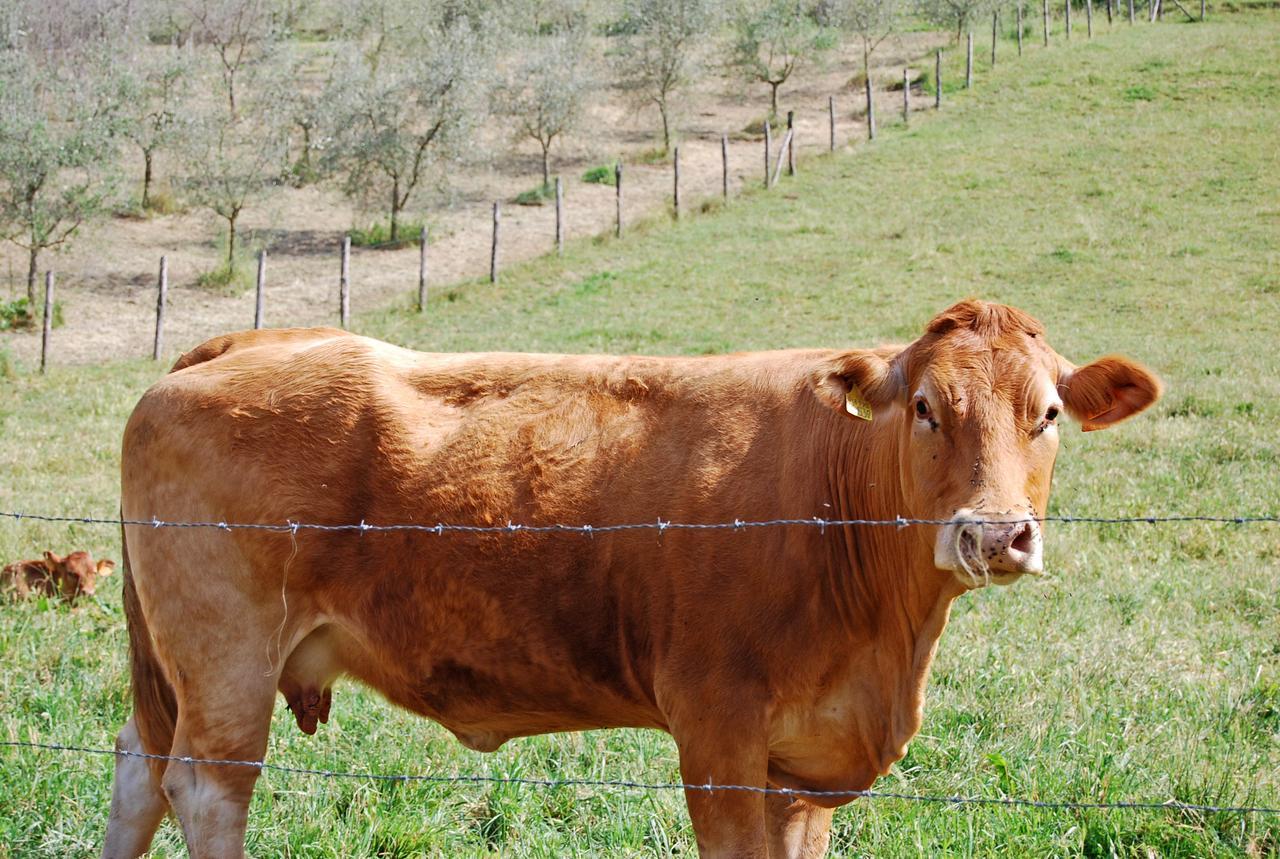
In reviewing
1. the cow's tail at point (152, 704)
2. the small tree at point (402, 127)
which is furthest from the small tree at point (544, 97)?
the cow's tail at point (152, 704)

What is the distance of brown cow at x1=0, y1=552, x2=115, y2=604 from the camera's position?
8383mm

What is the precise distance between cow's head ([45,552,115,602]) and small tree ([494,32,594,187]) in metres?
30.4

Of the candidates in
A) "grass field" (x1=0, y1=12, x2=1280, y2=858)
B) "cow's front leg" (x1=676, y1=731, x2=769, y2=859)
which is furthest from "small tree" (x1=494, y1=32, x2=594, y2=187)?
"cow's front leg" (x1=676, y1=731, x2=769, y2=859)

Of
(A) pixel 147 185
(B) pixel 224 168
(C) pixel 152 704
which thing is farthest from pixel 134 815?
(A) pixel 147 185

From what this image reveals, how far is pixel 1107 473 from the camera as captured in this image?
11.9 meters

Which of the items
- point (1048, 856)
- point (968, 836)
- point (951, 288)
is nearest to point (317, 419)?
point (968, 836)

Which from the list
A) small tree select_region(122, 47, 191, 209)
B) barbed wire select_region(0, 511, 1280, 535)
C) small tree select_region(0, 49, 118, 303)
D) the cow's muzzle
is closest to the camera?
the cow's muzzle

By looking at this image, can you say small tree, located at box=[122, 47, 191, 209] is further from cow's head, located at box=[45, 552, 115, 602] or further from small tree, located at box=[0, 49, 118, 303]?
cow's head, located at box=[45, 552, 115, 602]

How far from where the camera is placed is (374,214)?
35375 mm

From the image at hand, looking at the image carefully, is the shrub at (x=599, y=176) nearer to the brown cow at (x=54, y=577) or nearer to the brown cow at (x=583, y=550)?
the brown cow at (x=54, y=577)

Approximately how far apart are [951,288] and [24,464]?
16844 mm

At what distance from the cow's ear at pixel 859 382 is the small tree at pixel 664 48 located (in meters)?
38.3

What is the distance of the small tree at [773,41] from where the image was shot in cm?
4484

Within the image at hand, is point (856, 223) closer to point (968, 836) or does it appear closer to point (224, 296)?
point (224, 296)
